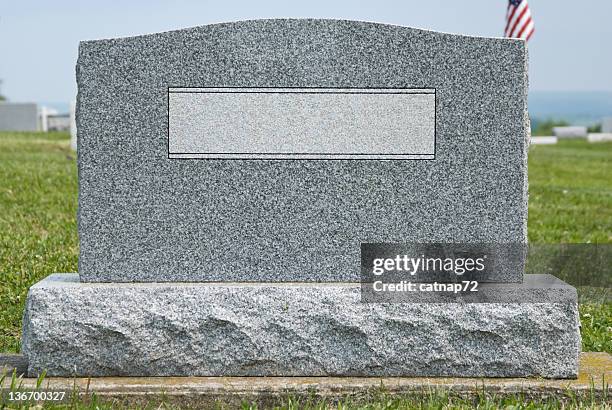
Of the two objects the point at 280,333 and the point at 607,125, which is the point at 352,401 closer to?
the point at 280,333

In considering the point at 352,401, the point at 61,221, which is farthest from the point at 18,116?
the point at 352,401

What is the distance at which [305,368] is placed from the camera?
4254 millimetres

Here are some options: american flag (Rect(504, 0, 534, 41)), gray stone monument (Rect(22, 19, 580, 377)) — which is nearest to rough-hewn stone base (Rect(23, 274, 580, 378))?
gray stone monument (Rect(22, 19, 580, 377))

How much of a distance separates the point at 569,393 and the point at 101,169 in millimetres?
2450

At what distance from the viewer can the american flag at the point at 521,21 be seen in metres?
16.4

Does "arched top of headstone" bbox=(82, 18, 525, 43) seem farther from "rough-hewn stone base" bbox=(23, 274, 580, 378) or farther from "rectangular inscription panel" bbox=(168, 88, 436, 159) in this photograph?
"rough-hewn stone base" bbox=(23, 274, 580, 378)

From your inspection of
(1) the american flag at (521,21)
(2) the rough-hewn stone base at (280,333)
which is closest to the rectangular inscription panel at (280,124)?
(2) the rough-hewn stone base at (280,333)

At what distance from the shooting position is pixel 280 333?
4211 millimetres

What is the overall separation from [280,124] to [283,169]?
0.22 metres

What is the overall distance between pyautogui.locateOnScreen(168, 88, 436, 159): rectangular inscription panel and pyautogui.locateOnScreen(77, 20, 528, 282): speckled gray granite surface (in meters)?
0.04

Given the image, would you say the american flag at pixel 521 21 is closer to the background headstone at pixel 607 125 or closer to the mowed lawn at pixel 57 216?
the mowed lawn at pixel 57 216

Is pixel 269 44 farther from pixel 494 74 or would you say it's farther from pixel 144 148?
pixel 494 74

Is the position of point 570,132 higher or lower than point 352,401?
higher

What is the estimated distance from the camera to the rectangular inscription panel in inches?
Result: 170
